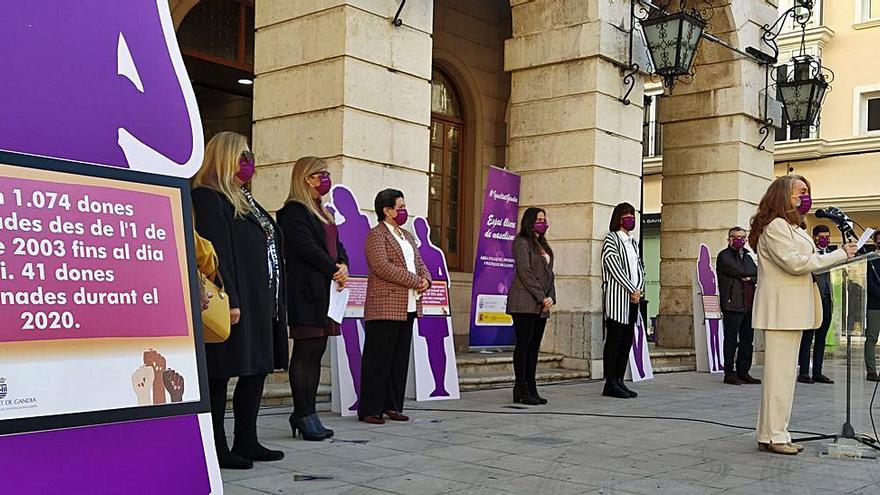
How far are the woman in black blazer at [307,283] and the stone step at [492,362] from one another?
3.98 metres

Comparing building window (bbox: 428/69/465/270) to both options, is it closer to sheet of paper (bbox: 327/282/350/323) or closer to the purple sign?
sheet of paper (bbox: 327/282/350/323)

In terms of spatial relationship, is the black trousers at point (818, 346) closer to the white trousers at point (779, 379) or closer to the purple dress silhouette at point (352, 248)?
the white trousers at point (779, 379)

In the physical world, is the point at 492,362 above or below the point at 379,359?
below

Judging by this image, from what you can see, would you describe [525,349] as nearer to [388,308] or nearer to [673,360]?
[388,308]

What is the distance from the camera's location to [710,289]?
1280 cm

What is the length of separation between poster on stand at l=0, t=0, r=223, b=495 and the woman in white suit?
14.0 ft

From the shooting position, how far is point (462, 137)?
14.8 meters

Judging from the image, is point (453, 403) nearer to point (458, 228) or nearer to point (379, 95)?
point (379, 95)

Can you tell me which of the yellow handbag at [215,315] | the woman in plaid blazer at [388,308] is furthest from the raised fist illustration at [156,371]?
the woman in plaid blazer at [388,308]

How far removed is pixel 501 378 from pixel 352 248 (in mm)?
2903

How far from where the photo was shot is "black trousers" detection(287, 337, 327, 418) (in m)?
6.15

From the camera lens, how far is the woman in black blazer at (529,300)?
28.0 ft

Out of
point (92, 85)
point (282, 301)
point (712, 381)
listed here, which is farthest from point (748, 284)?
point (92, 85)

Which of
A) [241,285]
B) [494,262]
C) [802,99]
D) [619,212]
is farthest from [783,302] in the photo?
[802,99]
